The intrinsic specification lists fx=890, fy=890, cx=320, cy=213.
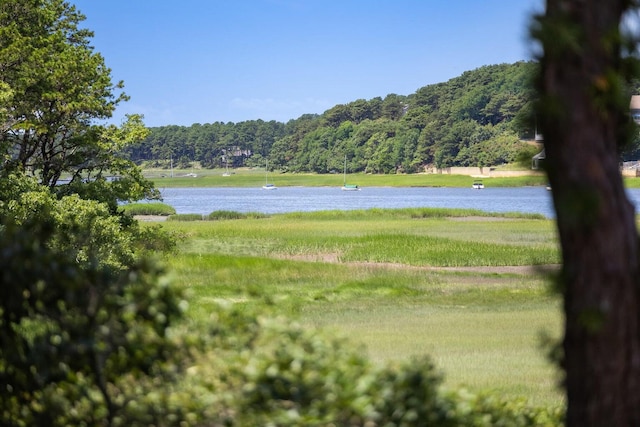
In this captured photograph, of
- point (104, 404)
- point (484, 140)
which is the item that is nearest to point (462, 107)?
point (484, 140)

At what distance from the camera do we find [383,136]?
133 m

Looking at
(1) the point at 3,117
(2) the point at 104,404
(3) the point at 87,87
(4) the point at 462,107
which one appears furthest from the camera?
(4) the point at 462,107

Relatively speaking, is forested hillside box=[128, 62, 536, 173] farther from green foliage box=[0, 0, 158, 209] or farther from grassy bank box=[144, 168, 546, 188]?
green foliage box=[0, 0, 158, 209]

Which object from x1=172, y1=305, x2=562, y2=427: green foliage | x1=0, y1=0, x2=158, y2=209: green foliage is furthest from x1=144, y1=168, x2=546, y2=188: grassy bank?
x1=172, y1=305, x2=562, y2=427: green foliage

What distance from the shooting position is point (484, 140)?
11088 centimetres

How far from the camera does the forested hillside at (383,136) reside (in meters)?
113

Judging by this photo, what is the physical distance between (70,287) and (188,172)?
151880 millimetres

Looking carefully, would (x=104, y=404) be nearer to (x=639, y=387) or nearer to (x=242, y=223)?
(x=639, y=387)

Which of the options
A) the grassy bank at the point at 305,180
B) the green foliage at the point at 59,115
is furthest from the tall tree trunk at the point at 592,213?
the grassy bank at the point at 305,180

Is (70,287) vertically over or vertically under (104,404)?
over

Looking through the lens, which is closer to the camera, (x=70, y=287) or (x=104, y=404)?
(x=70, y=287)

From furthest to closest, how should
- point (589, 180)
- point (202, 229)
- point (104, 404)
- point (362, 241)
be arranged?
1. point (202, 229)
2. point (362, 241)
3. point (104, 404)
4. point (589, 180)

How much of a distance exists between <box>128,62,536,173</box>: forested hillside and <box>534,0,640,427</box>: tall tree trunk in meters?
84.1

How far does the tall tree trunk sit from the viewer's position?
132 inches
